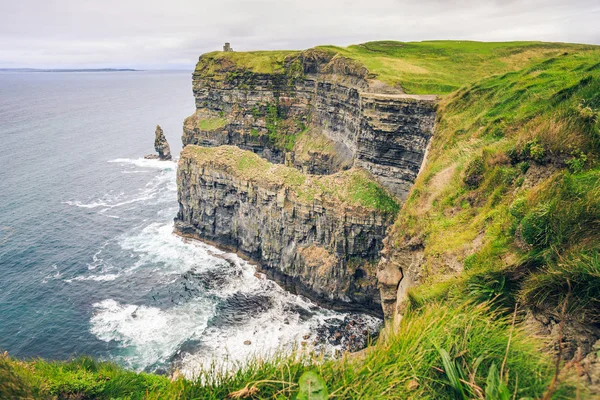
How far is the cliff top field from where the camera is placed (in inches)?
1996

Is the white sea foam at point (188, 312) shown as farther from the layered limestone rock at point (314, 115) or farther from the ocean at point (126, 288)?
the layered limestone rock at point (314, 115)

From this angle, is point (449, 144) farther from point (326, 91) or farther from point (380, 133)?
point (326, 91)

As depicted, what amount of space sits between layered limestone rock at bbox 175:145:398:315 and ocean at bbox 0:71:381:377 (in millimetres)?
2906

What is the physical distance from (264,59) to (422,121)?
159ft

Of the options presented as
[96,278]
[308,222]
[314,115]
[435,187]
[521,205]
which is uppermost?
[314,115]

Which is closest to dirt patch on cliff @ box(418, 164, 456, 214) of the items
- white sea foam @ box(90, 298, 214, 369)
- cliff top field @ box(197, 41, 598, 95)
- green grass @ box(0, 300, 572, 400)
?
green grass @ box(0, 300, 572, 400)

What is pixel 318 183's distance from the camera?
44.8 metres

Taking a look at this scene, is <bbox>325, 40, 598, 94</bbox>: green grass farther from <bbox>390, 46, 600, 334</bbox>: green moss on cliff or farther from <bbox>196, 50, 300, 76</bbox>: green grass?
<bbox>390, 46, 600, 334</bbox>: green moss on cliff

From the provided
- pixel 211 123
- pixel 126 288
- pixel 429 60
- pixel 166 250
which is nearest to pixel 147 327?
pixel 126 288

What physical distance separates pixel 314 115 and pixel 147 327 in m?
47.8

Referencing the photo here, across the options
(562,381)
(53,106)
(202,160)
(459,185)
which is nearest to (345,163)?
(202,160)

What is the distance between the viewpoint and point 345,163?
185 feet

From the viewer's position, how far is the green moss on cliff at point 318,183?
41906 mm

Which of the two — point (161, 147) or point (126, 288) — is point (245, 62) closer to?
→ point (161, 147)
